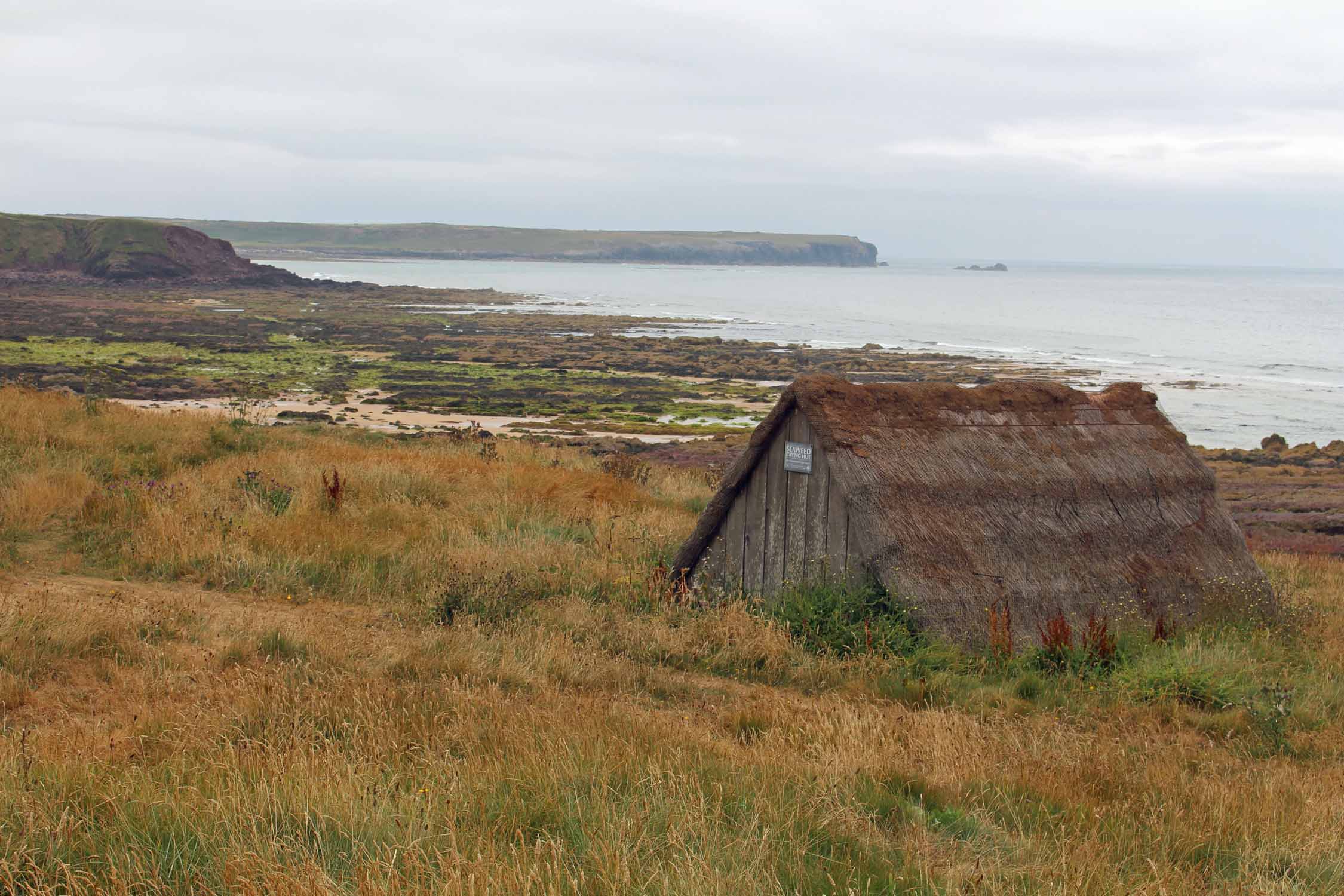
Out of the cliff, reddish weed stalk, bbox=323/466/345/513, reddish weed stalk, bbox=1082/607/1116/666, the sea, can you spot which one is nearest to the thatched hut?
reddish weed stalk, bbox=1082/607/1116/666

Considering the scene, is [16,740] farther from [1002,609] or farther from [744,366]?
[744,366]

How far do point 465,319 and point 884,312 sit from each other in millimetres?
46370

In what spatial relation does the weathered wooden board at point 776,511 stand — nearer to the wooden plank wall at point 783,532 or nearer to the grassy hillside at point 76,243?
the wooden plank wall at point 783,532

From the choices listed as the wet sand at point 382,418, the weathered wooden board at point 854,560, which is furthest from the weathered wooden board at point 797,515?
the wet sand at point 382,418

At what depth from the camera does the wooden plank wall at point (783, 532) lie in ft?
25.5

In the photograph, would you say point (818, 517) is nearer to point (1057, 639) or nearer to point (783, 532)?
point (783, 532)

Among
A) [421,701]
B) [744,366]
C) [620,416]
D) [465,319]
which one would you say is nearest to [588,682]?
[421,701]

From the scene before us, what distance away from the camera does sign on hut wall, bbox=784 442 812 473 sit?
314 inches

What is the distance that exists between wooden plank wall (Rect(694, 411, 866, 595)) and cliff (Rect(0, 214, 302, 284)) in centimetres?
10854

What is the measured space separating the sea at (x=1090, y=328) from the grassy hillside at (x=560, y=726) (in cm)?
3239

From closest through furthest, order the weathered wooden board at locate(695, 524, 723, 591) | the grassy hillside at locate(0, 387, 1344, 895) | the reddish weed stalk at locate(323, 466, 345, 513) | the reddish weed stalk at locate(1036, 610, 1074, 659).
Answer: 1. the grassy hillside at locate(0, 387, 1344, 895)
2. the reddish weed stalk at locate(1036, 610, 1074, 659)
3. the weathered wooden board at locate(695, 524, 723, 591)
4. the reddish weed stalk at locate(323, 466, 345, 513)

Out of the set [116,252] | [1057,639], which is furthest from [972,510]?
[116,252]

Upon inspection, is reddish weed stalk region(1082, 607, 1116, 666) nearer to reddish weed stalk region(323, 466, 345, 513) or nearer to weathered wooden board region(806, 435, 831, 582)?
weathered wooden board region(806, 435, 831, 582)

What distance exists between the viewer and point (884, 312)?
108750 millimetres
